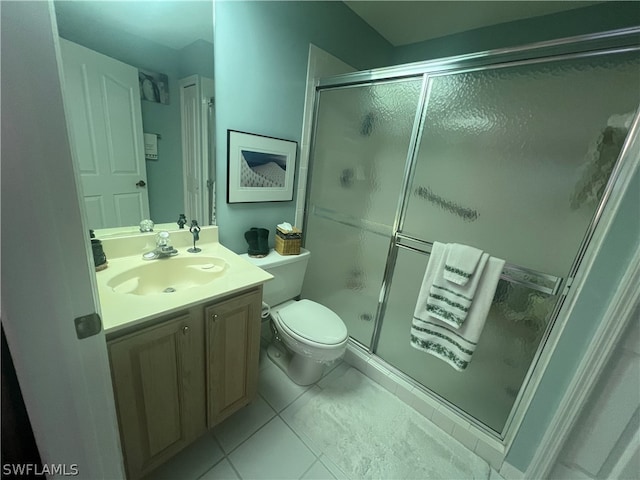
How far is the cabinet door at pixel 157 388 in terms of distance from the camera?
A: 0.77 meters

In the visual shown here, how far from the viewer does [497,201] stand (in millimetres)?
1121

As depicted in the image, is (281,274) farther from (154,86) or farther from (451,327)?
(154,86)

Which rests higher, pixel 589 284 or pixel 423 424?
pixel 589 284

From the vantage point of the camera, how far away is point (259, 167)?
1482 millimetres

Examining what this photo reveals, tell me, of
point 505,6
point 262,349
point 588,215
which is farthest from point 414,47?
point 262,349

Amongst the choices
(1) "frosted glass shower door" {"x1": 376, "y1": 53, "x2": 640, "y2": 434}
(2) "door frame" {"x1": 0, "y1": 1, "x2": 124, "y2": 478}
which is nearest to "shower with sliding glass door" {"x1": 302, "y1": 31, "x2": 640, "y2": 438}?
(1) "frosted glass shower door" {"x1": 376, "y1": 53, "x2": 640, "y2": 434}

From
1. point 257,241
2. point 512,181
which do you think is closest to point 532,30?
point 512,181

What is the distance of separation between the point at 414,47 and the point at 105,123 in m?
2.18

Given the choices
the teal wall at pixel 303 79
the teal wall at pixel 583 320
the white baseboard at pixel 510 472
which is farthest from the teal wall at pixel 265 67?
the white baseboard at pixel 510 472

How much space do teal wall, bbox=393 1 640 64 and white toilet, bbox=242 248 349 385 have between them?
6.05ft

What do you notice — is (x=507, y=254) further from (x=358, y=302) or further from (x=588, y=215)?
(x=358, y=302)

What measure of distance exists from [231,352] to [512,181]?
1.41m

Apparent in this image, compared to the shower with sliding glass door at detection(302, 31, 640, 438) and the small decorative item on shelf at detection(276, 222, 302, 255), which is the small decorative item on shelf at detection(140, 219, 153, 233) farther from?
the shower with sliding glass door at detection(302, 31, 640, 438)

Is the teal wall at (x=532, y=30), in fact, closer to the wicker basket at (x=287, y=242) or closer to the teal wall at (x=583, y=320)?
the teal wall at (x=583, y=320)
